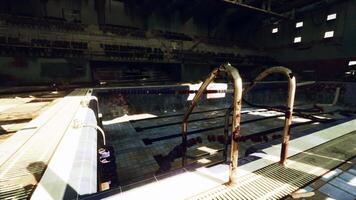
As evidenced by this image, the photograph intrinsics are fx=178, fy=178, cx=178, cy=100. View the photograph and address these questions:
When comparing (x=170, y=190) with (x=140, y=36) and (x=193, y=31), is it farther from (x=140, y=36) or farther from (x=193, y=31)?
(x=193, y=31)

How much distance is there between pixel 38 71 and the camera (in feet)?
30.9

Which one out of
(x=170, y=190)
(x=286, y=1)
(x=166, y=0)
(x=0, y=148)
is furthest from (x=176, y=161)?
(x=286, y=1)

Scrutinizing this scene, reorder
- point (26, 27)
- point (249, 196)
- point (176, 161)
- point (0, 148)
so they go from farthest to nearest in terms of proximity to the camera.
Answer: point (26, 27), point (176, 161), point (0, 148), point (249, 196)

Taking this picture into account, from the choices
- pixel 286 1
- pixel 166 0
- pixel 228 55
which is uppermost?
pixel 286 1

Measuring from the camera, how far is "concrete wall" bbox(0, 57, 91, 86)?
8.84 metres

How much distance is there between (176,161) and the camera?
362cm

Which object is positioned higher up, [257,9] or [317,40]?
[257,9]

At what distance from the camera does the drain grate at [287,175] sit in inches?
50.4

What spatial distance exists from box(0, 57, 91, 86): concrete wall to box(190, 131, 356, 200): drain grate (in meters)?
10.8

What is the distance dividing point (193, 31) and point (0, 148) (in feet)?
53.1

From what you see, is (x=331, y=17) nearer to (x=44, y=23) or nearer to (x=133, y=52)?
(x=133, y=52)

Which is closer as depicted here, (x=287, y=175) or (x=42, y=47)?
(x=287, y=175)

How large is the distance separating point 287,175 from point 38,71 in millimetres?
11643

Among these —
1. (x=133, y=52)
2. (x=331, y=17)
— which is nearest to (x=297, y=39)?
(x=331, y=17)
